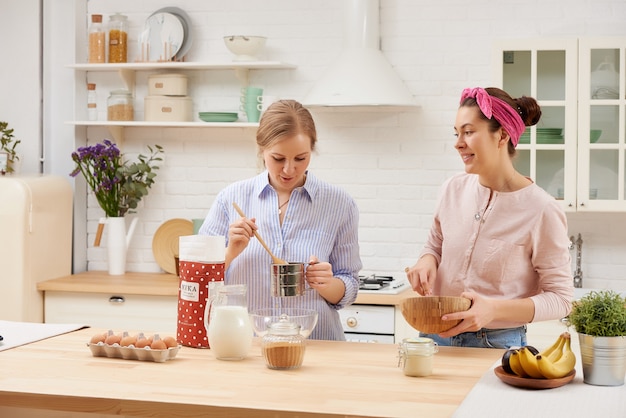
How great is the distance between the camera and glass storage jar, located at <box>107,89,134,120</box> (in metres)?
5.38

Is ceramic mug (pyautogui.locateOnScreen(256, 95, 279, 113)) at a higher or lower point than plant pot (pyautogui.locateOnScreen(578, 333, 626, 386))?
higher

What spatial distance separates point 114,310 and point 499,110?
279 centimetres

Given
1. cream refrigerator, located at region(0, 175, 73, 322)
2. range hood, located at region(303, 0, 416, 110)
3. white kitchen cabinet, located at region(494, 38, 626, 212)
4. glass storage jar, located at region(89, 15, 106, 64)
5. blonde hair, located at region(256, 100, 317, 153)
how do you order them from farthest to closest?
glass storage jar, located at region(89, 15, 106, 64), cream refrigerator, located at region(0, 175, 73, 322), range hood, located at region(303, 0, 416, 110), white kitchen cabinet, located at region(494, 38, 626, 212), blonde hair, located at region(256, 100, 317, 153)

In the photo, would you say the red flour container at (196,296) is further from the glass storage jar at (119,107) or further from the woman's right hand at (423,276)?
the glass storage jar at (119,107)

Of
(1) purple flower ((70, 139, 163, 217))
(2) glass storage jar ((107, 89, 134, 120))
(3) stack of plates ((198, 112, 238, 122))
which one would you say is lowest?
(1) purple flower ((70, 139, 163, 217))

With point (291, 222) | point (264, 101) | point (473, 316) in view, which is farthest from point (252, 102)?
point (473, 316)

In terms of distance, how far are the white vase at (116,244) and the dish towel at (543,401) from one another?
10.9 ft

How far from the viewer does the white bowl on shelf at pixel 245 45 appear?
515 cm

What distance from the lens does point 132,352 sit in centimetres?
273

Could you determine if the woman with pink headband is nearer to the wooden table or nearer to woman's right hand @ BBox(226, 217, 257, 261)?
the wooden table

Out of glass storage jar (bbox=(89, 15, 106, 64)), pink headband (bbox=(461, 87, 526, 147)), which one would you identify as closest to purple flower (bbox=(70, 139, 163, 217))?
glass storage jar (bbox=(89, 15, 106, 64))

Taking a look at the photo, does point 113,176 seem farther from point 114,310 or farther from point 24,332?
point 24,332

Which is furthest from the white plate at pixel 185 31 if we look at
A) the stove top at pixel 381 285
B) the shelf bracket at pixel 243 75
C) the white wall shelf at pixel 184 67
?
the stove top at pixel 381 285

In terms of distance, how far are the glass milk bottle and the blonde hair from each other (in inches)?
24.4
